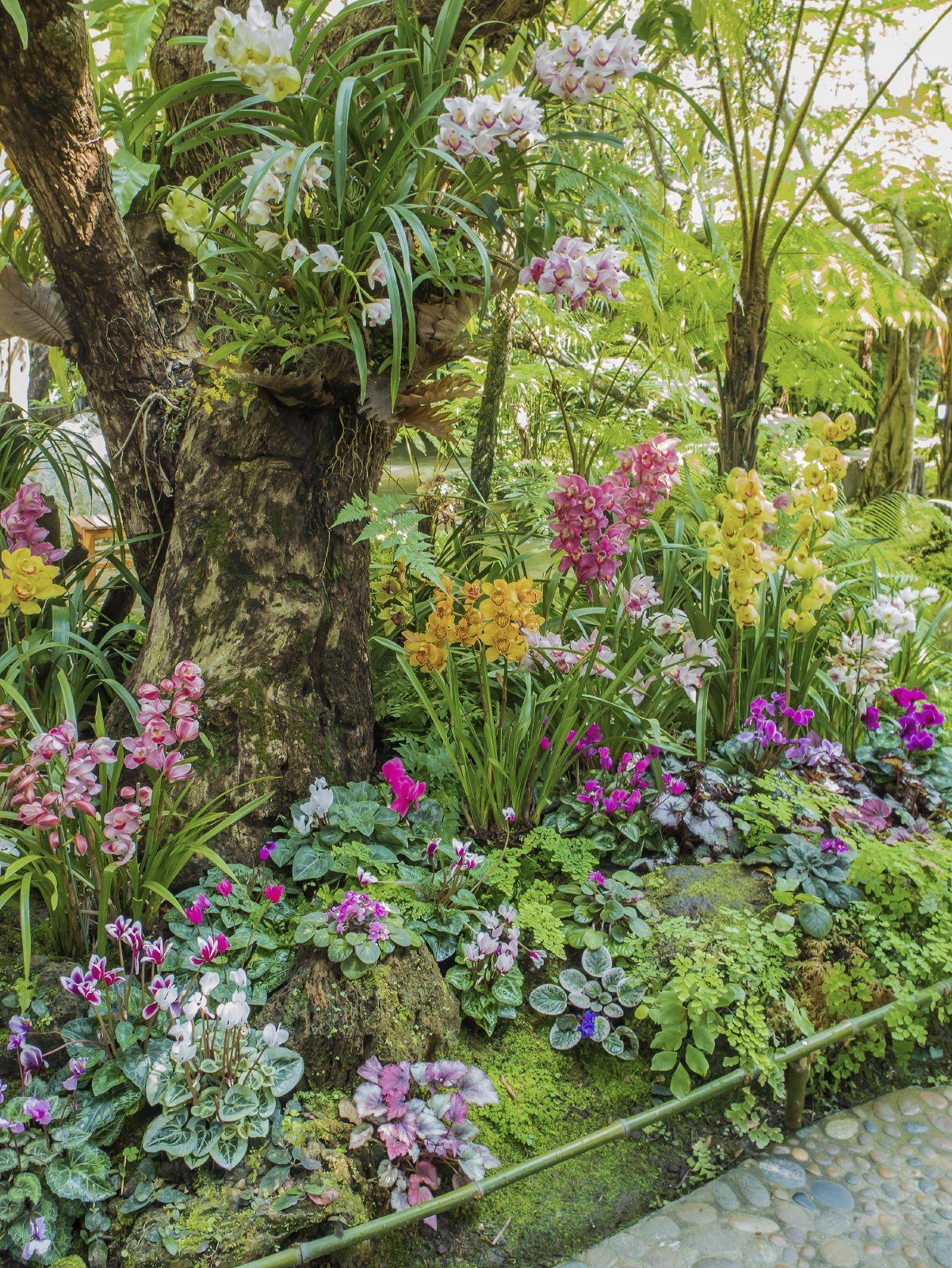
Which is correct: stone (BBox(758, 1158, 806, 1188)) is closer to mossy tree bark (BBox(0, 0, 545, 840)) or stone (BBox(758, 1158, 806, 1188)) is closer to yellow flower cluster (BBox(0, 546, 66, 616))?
mossy tree bark (BBox(0, 0, 545, 840))

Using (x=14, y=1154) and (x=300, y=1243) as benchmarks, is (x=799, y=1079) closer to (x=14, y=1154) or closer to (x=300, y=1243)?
(x=300, y=1243)

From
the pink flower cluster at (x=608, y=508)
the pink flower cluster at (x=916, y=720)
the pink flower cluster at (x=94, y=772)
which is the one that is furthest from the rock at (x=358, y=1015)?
the pink flower cluster at (x=916, y=720)

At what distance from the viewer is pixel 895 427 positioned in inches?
224

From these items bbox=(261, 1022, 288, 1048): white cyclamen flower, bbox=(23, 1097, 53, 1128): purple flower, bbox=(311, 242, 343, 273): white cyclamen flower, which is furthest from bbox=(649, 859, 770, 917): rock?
bbox=(311, 242, 343, 273): white cyclamen flower

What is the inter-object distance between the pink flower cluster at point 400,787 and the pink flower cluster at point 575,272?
1.08 metres

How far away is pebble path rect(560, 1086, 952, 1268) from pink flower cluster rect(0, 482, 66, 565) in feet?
5.55

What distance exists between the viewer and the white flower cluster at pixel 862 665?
2.61 meters

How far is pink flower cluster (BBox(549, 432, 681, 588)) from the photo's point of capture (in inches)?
91.5

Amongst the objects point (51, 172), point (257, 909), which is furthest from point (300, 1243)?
point (51, 172)

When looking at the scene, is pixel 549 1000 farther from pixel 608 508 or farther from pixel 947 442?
pixel 947 442


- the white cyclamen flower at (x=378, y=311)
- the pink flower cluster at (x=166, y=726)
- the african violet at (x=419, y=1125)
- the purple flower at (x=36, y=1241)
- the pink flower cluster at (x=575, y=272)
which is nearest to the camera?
the purple flower at (x=36, y=1241)

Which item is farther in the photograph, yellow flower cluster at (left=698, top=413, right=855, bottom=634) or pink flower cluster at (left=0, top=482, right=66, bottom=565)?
yellow flower cluster at (left=698, top=413, right=855, bottom=634)

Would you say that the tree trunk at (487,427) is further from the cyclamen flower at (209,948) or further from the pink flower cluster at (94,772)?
the cyclamen flower at (209,948)

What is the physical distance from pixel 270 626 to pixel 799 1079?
151cm
